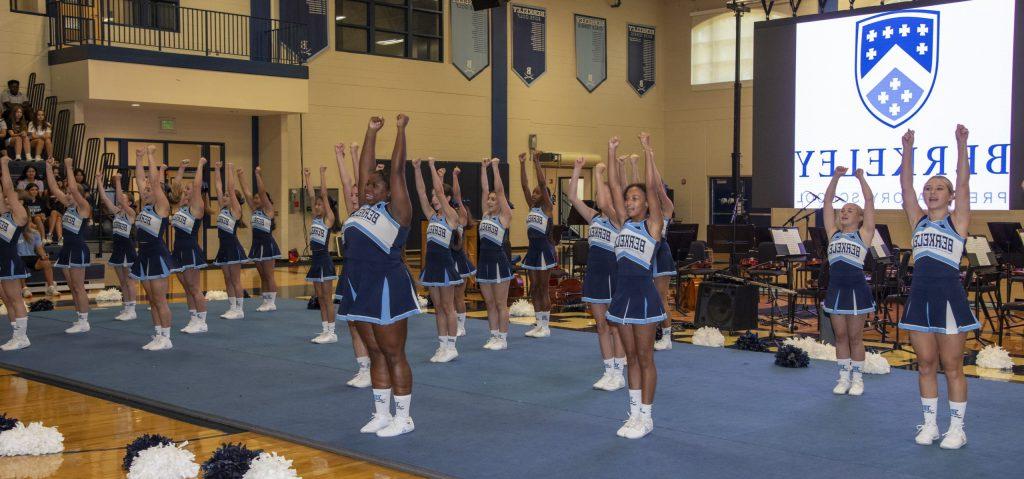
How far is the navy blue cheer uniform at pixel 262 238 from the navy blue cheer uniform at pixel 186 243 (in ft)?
4.33

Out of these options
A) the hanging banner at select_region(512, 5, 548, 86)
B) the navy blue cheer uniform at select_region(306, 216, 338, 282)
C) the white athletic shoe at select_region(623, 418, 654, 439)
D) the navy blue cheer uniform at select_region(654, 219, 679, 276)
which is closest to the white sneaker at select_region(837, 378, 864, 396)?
the navy blue cheer uniform at select_region(654, 219, 679, 276)

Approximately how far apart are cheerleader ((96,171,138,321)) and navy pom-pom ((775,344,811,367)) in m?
6.26

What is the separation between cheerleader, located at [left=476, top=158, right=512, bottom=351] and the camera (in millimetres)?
9273

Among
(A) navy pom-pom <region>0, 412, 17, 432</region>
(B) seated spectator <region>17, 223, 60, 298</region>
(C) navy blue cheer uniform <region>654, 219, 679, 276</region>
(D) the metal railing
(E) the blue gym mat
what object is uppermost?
(D) the metal railing

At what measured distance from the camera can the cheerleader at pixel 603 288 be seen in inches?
295

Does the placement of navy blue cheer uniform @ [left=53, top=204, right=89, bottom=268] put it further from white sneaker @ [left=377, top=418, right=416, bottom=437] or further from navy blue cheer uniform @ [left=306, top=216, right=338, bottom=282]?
white sneaker @ [left=377, top=418, right=416, bottom=437]

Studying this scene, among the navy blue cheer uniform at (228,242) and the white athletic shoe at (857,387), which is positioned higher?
the navy blue cheer uniform at (228,242)

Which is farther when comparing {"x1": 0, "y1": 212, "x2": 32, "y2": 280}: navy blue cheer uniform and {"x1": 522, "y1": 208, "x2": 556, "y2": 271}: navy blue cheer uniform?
{"x1": 522, "y1": 208, "x2": 556, "y2": 271}: navy blue cheer uniform

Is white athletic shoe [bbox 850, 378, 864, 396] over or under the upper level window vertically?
under

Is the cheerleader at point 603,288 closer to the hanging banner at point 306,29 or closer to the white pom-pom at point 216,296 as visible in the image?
the white pom-pom at point 216,296

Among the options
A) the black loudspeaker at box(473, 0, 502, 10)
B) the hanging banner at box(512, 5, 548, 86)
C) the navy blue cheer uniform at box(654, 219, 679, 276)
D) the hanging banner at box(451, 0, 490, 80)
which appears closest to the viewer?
the navy blue cheer uniform at box(654, 219, 679, 276)

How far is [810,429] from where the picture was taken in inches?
243

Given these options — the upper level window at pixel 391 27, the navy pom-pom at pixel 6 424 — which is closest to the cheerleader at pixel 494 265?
the navy pom-pom at pixel 6 424

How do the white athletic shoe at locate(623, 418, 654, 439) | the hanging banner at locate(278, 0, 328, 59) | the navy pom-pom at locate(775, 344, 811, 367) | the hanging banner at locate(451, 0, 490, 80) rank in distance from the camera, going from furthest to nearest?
the hanging banner at locate(451, 0, 490, 80) → the hanging banner at locate(278, 0, 328, 59) → the navy pom-pom at locate(775, 344, 811, 367) → the white athletic shoe at locate(623, 418, 654, 439)
